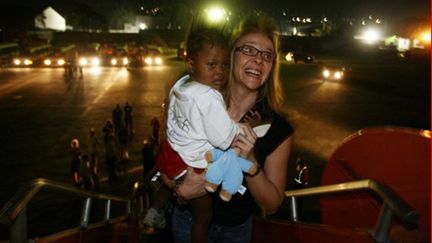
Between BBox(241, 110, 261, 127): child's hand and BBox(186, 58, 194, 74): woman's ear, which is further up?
BBox(186, 58, 194, 74): woman's ear

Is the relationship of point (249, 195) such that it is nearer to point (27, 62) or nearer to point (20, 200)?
point (20, 200)

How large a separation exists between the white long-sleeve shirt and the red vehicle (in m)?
1.07

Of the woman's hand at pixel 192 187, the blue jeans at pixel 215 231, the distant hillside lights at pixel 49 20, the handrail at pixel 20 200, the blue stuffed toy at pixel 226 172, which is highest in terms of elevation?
the distant hillside lights at pixel 49 20

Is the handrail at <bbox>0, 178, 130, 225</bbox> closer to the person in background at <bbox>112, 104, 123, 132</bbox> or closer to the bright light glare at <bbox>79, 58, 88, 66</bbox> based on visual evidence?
the person in background at <bbox>112, 104, 123, 132</bbox>

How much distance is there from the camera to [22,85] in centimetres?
3062

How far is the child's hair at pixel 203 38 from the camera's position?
2979mm

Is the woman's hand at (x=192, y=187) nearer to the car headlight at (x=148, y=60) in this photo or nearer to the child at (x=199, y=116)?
the child at (x=199, y=116)

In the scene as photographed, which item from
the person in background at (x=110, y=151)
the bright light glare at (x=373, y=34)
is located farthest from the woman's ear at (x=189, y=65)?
the bright light glare at (x=373, y=34)

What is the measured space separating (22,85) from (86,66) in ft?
45.3

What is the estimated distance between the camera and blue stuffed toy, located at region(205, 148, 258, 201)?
103 inches

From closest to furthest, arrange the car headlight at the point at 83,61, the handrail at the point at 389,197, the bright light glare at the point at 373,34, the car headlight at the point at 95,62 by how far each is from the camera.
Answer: the handrail at the point at 389,197
the bright light glare at the point at 373,34
the car headlight at the point at 83,61
the car headlight at the point at 95,62

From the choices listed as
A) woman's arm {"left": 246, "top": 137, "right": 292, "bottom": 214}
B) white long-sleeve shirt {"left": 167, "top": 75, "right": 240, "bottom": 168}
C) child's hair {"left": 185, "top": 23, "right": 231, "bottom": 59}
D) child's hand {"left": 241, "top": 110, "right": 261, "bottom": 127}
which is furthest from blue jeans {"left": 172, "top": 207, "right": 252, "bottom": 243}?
child's hair {"left": 185, "top": 23, "right": 231, "bottom": 59}

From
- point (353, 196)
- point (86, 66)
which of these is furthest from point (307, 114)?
point (86, 66)

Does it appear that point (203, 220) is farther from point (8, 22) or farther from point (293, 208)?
point (8, 22)
